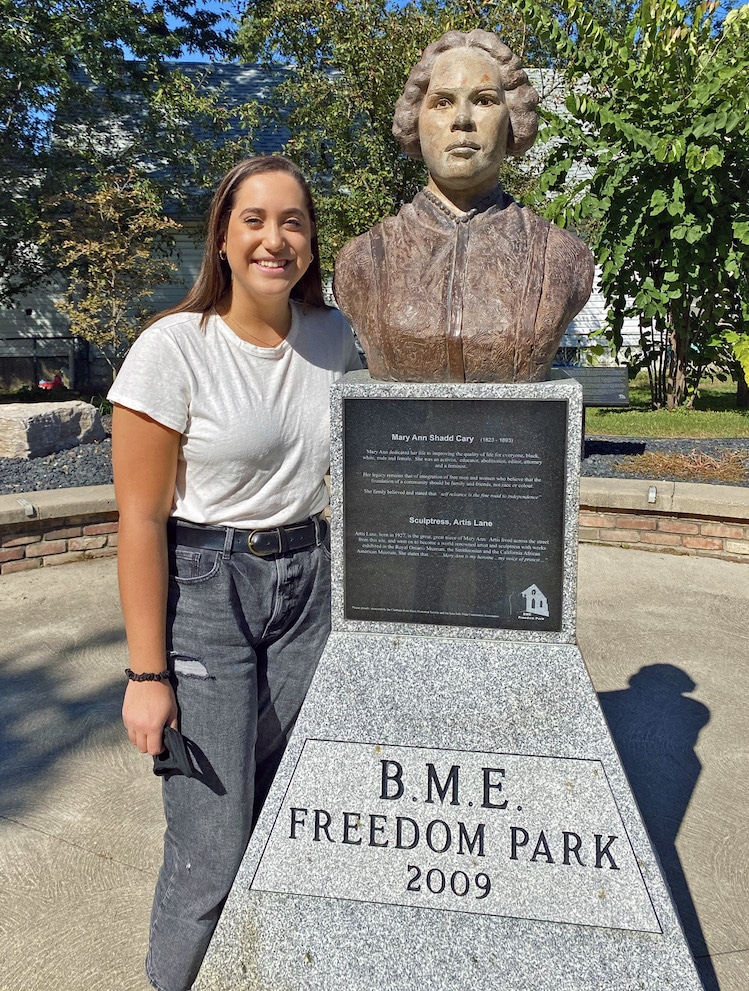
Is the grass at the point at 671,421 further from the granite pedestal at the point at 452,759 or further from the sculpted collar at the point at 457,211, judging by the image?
the granite pedestal at the point at 452,759

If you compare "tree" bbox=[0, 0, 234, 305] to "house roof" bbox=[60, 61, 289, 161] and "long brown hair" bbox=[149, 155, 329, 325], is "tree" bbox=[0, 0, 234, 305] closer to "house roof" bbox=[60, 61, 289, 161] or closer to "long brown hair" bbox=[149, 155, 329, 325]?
"house roof" bbox=[60, 61, 289, 161]

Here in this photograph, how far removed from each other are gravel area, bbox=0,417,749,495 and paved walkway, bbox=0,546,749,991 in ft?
4.92

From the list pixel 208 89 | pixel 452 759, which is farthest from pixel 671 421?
pixel 208 89

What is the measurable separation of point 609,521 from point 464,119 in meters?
4.06

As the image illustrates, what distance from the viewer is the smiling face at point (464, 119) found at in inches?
86.2

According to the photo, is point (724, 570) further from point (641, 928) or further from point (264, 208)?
point (264, 208)

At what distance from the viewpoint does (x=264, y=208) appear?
1961 mm

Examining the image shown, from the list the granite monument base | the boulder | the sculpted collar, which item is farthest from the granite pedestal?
the boulder

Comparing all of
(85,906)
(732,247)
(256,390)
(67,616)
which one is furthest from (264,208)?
(732,247)

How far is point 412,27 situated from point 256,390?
1001cm

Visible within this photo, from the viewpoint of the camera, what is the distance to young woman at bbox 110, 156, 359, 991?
1.92m

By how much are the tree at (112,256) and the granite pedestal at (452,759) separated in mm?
8048

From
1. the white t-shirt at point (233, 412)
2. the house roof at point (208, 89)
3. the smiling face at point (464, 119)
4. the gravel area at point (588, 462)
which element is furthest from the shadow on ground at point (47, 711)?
the house roof at point (208, 89)

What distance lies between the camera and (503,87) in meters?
2.26
